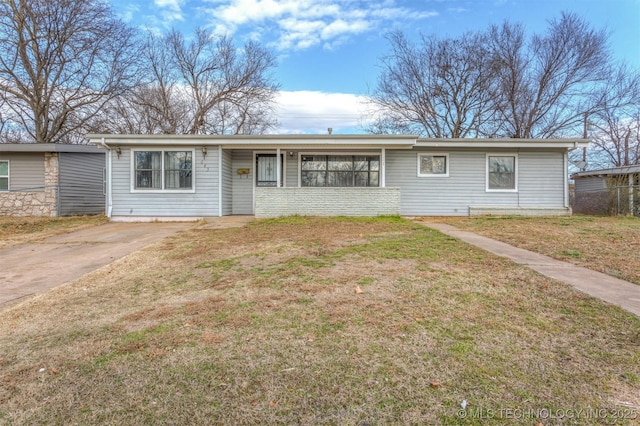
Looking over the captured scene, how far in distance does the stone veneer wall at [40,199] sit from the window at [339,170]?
9948 mm

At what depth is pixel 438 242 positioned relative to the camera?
19.9 feet

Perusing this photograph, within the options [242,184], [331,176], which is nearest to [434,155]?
[331,176]

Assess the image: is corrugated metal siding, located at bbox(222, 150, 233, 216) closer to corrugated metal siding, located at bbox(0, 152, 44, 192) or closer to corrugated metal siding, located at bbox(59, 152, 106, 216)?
corrugated metal siding, located at bbox(59, 152, 106, 216)

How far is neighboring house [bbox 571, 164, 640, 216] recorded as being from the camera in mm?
12508

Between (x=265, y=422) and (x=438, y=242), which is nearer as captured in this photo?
(x=265, y=422)

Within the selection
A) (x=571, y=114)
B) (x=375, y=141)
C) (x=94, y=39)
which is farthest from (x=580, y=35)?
(x=94, y=39)

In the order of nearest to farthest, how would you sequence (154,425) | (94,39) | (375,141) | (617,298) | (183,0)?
(154,425) < (617,298) < (375,141) < (183,0) < (94,39)

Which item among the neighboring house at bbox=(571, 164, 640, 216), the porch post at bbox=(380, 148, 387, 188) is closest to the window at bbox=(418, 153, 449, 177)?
the porch post at bbox=(380, 148, 387, 188)

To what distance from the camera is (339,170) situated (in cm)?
1248

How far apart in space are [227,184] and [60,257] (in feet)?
21.7

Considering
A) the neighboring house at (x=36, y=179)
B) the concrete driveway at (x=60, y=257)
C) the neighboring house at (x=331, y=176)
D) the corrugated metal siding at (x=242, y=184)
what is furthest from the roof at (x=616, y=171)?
the neighboring house at (x=36, y=179)

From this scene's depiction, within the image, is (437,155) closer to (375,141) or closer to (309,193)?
(375,141)

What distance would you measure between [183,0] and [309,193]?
1296 cm

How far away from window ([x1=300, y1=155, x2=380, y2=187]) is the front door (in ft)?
3.36
